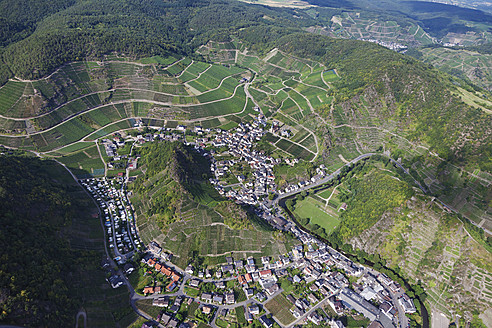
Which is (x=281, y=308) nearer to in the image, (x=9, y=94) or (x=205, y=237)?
(x=205, y=237)

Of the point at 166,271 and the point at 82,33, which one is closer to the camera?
the point at 166,271

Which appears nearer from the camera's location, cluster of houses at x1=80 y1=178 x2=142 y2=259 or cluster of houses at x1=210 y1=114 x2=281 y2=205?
cluster of houses at x1=80 y1=178 x2=142 y2=259

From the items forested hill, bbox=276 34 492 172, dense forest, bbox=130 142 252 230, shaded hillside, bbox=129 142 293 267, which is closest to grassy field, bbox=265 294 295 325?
shaded hillside, bbox=129 142 293 267

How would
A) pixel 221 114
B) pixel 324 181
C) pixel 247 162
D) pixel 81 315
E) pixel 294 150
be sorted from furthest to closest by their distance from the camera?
pixel 221 114 < pixel 294 150 < pixel 247 162 < pixel 324 181 < pixel 81 315

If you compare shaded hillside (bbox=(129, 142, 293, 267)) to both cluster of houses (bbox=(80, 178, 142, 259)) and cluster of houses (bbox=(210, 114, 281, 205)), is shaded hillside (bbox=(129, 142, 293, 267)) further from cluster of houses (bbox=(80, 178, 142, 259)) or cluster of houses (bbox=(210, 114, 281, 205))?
cluster of houses (bbox=(210, 114, 281, 205))

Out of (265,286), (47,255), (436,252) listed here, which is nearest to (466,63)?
(436,252)

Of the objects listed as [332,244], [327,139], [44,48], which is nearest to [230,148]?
[327,139]
